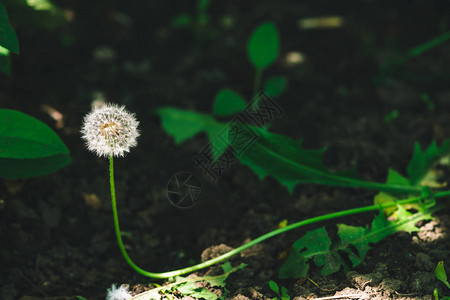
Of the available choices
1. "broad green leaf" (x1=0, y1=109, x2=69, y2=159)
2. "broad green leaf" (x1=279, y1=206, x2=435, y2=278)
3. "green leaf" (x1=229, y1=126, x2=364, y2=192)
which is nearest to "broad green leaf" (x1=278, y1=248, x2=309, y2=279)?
"broad green leaf" (x1=279, y1=206, x2=435, y2=278)

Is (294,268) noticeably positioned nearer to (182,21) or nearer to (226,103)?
(226,103)

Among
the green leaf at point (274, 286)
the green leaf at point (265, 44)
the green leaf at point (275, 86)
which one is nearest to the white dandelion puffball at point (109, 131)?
the green leaf at point (274, 286)

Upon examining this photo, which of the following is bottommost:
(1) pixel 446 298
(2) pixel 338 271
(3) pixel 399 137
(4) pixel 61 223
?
(1) pixel 446 298

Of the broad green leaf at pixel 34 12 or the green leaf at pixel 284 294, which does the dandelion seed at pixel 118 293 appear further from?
the broad green leaf at pixel 34 12

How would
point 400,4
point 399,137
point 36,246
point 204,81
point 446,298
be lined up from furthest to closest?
point 400,4, point 204,81, point 399,137, point 36,246, point 446,298

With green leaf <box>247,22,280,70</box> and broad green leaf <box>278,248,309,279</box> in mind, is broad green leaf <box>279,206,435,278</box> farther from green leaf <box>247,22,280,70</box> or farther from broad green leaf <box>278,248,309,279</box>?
green leaf <box>247,22,280,70</box>

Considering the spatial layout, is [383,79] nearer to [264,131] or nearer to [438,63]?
[438,63]

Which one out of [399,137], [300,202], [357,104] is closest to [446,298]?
[300,202]
